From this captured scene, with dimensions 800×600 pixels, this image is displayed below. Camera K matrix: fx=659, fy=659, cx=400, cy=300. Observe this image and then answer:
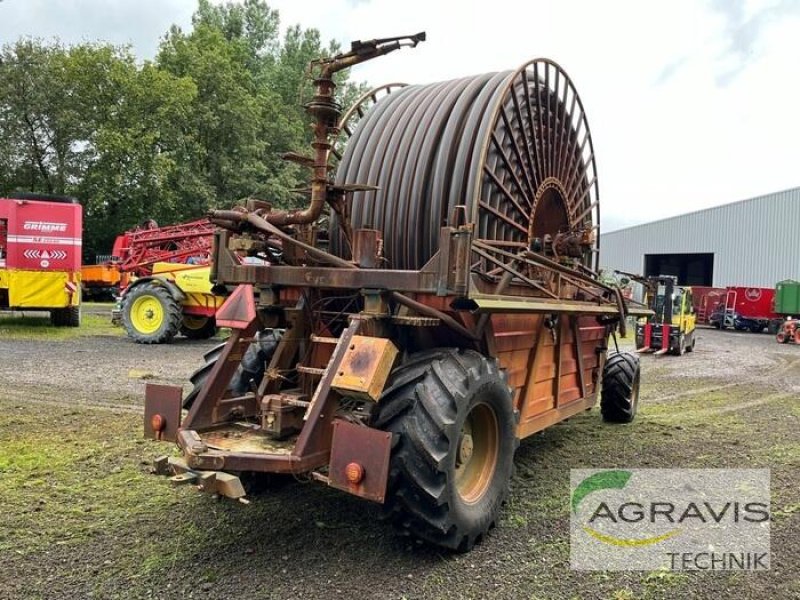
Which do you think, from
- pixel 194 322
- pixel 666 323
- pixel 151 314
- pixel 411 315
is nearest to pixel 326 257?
pixel 411 315

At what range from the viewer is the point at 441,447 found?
338cm

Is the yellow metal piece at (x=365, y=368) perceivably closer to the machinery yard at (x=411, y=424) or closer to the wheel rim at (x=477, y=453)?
the machinery yard at (x=411, y=424)

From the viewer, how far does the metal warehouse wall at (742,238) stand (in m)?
31.1

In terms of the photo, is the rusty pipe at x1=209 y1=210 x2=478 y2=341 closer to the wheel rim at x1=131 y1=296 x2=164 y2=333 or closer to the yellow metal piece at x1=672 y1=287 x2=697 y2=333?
the wheel rim at x1=131 y1=296 x2=164 y2=333

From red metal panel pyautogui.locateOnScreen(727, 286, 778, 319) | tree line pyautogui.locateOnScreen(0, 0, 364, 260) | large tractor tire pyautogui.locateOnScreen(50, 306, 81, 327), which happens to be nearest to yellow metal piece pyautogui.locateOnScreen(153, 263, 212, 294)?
large tractor tire pyautogui.locateOnScreen(50, 306, 81, 327)

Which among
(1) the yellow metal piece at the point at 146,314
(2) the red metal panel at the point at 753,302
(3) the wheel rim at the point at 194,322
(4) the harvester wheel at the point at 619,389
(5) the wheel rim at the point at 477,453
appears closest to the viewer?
(5) the wheel rim at the point at 477,453

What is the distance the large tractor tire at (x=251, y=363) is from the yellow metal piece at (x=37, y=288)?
11262 millimetres

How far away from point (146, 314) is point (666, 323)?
12.7 metres

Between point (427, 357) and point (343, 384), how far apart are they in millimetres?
570

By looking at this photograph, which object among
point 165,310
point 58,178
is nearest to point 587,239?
point 165,310

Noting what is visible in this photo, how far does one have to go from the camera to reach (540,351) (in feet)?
16.8

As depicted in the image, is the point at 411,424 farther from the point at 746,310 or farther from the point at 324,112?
the point at 746,310

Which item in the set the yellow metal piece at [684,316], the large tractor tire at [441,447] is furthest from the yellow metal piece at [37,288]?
the yellow metal piece at [684,316]

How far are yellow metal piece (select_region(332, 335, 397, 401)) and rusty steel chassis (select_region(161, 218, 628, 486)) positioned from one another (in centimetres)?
9
